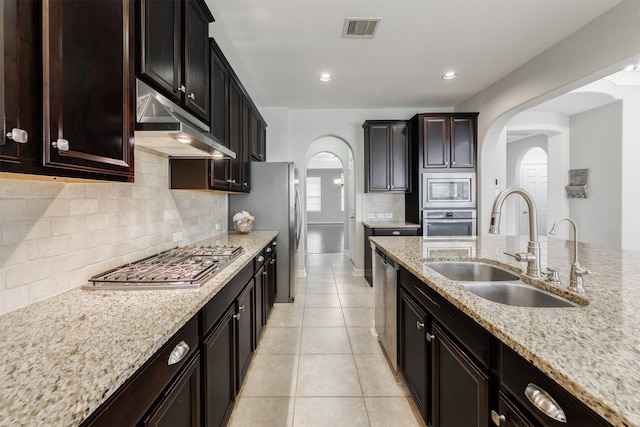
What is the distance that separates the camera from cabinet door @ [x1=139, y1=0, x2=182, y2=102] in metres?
1.30

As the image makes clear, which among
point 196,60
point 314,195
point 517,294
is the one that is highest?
point 196,60

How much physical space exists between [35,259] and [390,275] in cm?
192

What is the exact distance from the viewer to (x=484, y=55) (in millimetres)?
3111

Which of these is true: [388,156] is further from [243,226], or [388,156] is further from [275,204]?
[243,226]

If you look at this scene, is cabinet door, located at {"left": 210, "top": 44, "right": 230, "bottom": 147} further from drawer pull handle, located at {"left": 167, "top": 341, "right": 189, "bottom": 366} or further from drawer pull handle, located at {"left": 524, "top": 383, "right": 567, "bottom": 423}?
drawer pull handle, located at {"left": 524, "top": 383, "right": 567, "bottom": 423}

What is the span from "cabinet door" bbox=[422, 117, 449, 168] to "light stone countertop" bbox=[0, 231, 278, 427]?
145 inches

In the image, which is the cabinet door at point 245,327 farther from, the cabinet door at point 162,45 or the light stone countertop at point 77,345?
the cabinet door at point 162,45

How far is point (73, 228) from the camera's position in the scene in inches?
51.5

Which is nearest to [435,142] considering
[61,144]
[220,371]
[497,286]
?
[497,286]

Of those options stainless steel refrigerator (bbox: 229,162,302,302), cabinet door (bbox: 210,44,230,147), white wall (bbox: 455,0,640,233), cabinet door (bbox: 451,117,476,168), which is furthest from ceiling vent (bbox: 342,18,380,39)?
cabinet door (bbox: 451,117,476,168)

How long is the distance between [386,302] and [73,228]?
1.98 m

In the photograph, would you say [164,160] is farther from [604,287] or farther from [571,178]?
[571,178]

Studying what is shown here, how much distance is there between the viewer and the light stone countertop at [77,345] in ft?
1.89

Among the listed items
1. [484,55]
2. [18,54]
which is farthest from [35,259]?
[484,55]
